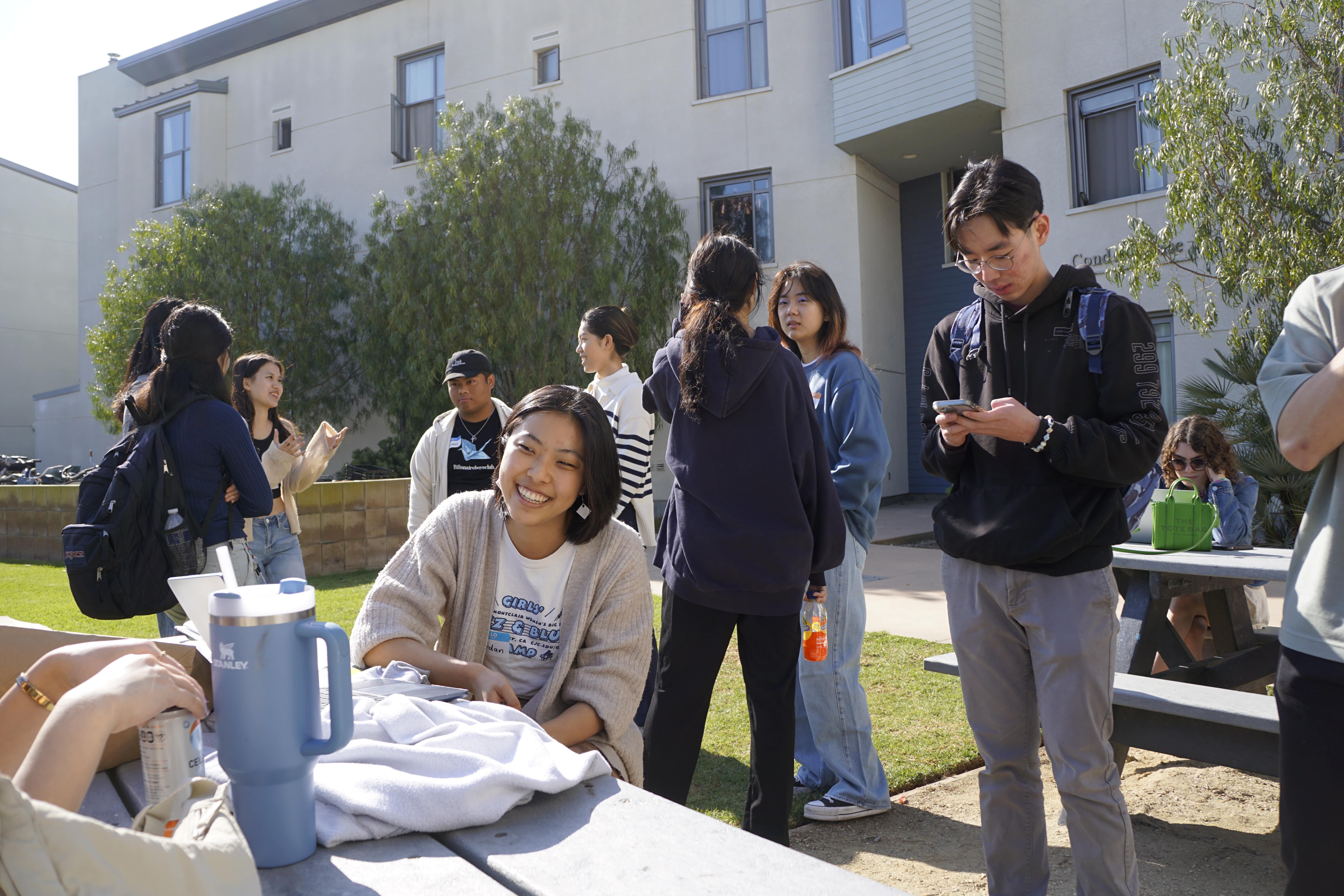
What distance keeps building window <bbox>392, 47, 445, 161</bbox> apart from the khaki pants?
58.1 ft

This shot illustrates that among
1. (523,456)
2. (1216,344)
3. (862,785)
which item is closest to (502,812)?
(523,456)

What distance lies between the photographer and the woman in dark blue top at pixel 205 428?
13.4 feet

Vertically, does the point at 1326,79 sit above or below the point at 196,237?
below

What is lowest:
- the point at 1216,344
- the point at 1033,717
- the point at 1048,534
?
the point at 1033,717

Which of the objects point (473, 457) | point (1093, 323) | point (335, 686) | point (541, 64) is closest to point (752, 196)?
point (541, 64)

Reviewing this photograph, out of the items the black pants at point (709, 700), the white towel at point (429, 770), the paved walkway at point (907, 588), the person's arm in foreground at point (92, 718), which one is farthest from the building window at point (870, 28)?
the person's arm in foreground at point (92, 718)

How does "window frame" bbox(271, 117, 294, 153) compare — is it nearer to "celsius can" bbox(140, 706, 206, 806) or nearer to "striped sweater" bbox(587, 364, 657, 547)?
"striped sweater" bbox(587, 364, 657, 547)

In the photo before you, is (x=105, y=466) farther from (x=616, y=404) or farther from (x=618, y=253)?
(x=618, y=253)

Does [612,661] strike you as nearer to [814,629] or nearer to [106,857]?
[106,857]

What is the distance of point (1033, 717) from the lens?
2.75 metres

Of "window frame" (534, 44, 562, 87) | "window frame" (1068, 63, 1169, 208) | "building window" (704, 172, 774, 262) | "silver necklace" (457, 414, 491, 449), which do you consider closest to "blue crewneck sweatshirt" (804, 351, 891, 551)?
"silver necklace" (457, 414, 491, 449)

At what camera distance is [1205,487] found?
215 inches

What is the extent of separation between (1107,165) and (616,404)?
1068 centimetres

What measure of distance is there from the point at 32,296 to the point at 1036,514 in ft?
121
